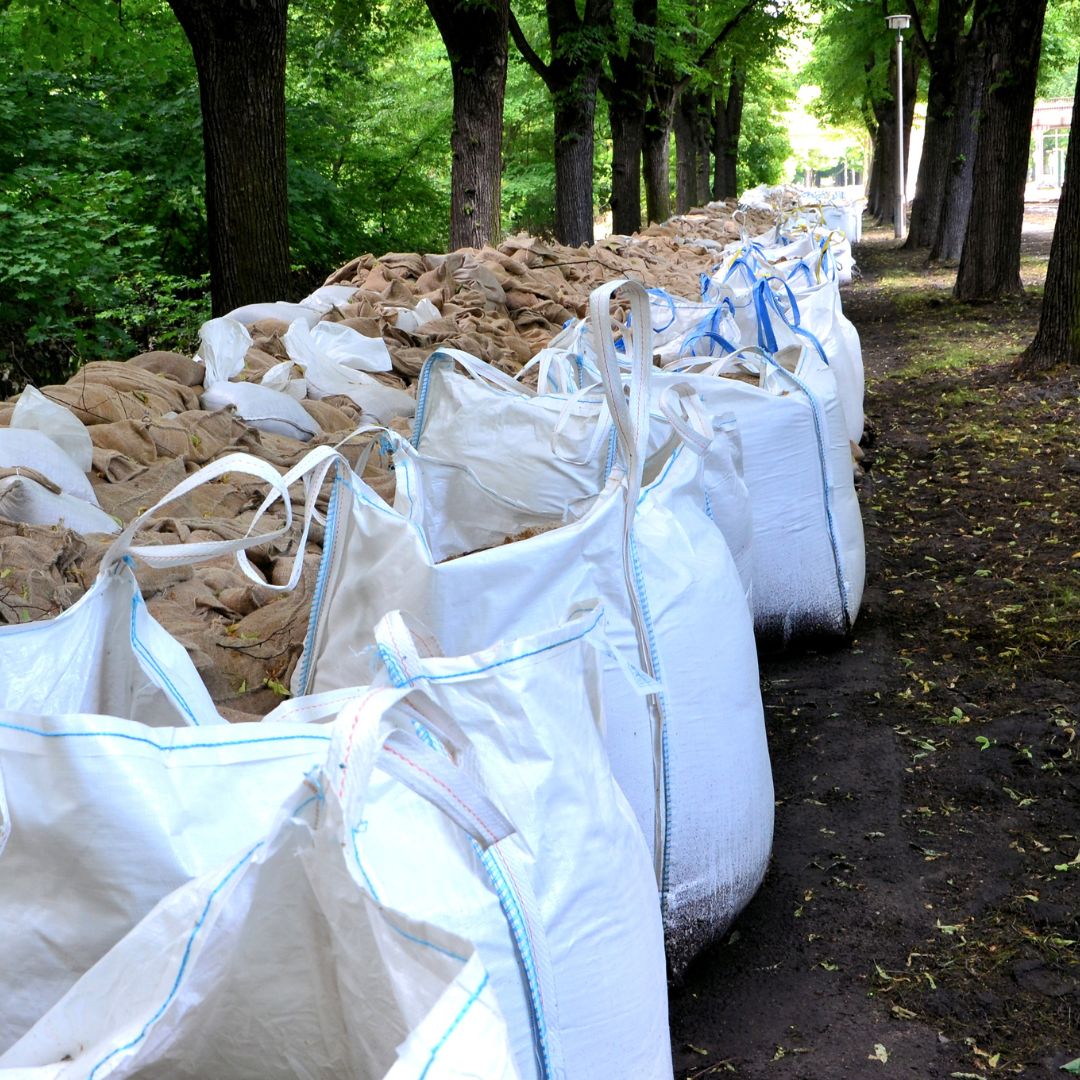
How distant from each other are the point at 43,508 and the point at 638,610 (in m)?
1.70

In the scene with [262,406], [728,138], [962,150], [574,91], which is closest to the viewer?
[262,406]

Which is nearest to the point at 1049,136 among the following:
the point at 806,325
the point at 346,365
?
the point at 806,325

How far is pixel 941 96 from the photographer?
56.3ft

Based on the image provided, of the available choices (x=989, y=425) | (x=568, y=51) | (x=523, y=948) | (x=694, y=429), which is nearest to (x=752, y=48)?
(x=568, y=51)

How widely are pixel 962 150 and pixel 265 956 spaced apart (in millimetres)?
16630

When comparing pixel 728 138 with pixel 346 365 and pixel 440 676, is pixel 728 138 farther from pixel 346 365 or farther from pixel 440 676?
pixel 440 676

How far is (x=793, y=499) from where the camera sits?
358cm

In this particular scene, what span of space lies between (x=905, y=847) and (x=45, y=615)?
191 cm

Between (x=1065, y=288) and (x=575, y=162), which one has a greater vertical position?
(x=575, y=162)

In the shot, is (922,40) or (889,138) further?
(889,138)

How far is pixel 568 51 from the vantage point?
13047mm

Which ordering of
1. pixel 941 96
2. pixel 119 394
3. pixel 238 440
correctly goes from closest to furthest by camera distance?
1. pixel 238 440
2. pixel 119 394
3. pixel 941 96

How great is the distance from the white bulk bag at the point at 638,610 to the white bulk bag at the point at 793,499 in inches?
43.2

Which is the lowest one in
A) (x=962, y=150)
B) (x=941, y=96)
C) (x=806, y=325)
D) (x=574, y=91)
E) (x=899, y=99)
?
(x=806, y=325)
